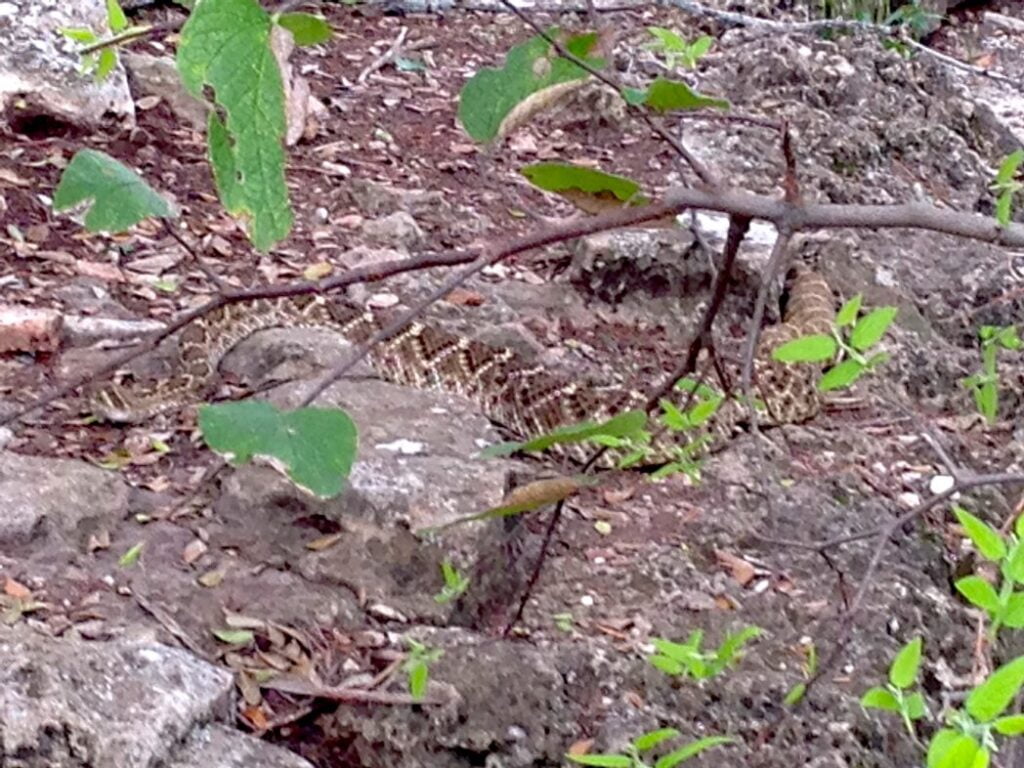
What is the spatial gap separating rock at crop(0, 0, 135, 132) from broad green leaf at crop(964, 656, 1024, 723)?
5.26 m

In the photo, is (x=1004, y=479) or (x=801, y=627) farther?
(x=801, y=627)

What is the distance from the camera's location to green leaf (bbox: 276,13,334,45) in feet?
4.51

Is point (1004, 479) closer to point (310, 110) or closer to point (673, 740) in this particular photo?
point (673, 740)

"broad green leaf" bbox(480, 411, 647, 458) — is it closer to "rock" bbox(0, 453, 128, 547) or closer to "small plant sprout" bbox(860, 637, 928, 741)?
"small plant sprout" bbox(860, 637, 928, 741)

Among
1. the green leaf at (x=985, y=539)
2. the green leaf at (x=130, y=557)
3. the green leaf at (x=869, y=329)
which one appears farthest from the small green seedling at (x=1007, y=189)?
the green leaf at (x=130, y=557)

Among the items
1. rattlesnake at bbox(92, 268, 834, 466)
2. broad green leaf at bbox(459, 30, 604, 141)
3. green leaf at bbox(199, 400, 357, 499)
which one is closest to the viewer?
green leaf at bbox(199, 400, 357, 499)

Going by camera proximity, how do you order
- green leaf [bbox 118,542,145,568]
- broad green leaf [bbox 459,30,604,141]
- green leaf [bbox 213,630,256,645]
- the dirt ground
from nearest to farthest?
broad green leaf [bbox 459,30,604,141]
the dirt ground
green leaf [bbox 213,630,256,645]
green leaf [bbox 118,542,145,568]

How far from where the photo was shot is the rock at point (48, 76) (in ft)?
19.9

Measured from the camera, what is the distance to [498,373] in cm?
514

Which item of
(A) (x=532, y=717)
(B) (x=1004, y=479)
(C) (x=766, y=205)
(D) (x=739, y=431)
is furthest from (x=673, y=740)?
(D) (x=739, y=431)

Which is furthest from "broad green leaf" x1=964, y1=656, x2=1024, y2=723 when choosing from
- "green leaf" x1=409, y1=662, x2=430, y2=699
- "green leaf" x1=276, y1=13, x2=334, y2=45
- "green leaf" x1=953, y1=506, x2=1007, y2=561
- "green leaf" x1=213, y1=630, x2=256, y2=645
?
"green leaf" x1=213, y1=630, x2=256, y2=645

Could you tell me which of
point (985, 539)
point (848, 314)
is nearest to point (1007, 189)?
point (848, 314)

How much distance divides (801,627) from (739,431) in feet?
4.70

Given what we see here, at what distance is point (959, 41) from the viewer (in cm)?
966
